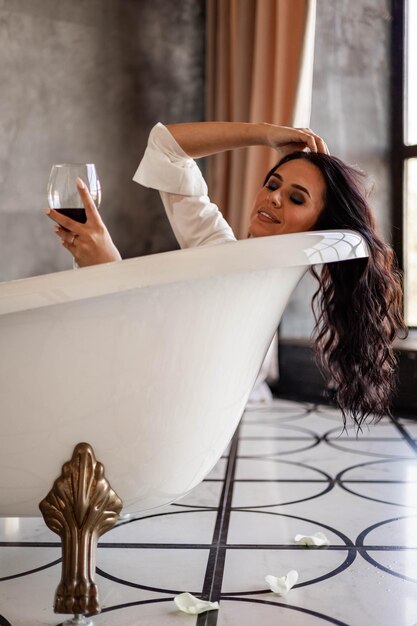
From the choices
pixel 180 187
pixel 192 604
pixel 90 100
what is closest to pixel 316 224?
pixel 180 187

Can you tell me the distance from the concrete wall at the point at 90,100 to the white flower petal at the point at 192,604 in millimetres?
2260

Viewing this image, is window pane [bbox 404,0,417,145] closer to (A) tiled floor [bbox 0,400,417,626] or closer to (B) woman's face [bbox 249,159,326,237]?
(A) tiled floor [bbox 0,400,417,626]

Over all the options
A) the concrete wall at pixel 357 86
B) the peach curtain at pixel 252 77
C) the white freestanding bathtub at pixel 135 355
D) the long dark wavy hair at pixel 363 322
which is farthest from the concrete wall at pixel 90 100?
the white freestanding bathtub at pixel 135 355

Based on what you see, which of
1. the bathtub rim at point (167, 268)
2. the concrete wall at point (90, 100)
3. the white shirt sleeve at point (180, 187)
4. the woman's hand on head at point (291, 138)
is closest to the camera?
the bathtub rim at point (167, 268)

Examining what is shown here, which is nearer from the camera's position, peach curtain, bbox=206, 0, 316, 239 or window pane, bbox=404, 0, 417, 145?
peach curtain, bbox=206, 0, 316, 239

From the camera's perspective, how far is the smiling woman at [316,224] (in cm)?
151

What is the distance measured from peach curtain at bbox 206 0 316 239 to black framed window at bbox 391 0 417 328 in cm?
47

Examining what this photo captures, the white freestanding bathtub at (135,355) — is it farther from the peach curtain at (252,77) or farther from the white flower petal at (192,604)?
the peach curtain at (252,77)

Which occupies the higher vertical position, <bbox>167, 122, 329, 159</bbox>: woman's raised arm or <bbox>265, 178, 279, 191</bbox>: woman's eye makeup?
<bbox>167, 122, 329, 159</bbox>: woman's raised arm

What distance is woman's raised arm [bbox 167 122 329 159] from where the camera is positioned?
170cm

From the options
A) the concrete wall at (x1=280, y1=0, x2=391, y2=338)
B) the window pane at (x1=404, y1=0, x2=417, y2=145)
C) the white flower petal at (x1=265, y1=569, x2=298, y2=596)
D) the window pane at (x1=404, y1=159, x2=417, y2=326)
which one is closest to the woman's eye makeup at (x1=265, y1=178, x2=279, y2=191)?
the white flower petal at (x1=265, y1=569, x2=298, y2=596)

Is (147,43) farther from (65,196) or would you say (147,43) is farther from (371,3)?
(65,196)

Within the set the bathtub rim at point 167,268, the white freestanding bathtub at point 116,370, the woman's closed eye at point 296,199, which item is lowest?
A: the white freestanding bathtub at point 116,370

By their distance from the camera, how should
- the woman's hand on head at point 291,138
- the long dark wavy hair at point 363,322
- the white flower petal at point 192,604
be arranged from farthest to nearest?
the woman's hand on head at point 291,138 < the long dark wavy hair at point 363,322 < the white flower petal at point 192,604
